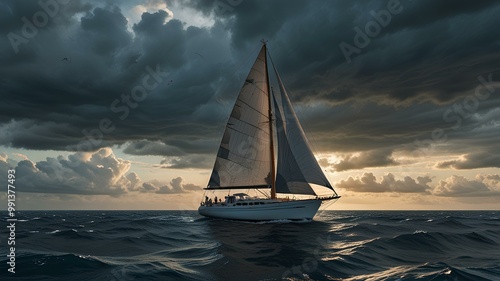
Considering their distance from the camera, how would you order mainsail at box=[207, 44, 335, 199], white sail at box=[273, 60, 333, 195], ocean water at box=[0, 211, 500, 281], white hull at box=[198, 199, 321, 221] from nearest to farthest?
ocean water at box=[0, 211, 500, 281] < white sail at box=[273, 60, 333, 195] < white hull at box=[198, 199, 321, 221] < mainsail at box=[207, 44, 335, 199]

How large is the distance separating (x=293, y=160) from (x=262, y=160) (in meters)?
7.76

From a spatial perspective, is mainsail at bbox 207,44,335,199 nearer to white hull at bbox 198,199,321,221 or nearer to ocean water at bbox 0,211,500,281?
white hull at bbox 198,199,321,221

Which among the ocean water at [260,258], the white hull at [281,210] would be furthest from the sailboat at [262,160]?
the ocean water at [260,258]

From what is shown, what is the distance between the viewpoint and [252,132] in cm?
5509

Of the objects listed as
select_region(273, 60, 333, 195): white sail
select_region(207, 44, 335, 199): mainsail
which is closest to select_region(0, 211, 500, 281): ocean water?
select_region(273, 60, 333, 195): white sail

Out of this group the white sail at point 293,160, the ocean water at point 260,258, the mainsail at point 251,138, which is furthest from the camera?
the mainsail at point 251,138

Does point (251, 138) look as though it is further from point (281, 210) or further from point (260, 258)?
point (260, 258)

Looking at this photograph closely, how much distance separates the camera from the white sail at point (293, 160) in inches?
1870

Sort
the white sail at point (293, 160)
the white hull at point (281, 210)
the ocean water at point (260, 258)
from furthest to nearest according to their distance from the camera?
the white hull at point (281, 210)
the white sail at point (293, 160)
the ocean water at point (260, 258)

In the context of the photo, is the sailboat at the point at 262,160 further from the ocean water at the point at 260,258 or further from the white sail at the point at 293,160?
the ocean water at the point at 260,258

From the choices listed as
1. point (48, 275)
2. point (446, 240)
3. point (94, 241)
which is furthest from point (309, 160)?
point (48, 275)

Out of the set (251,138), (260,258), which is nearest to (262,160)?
(251,138)

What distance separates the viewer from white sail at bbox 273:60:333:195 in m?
47.5

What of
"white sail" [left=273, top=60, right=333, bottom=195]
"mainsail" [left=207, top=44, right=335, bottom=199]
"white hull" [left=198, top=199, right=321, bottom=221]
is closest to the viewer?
"white sail" [left=273, top=60, right=333, bottom=195]
